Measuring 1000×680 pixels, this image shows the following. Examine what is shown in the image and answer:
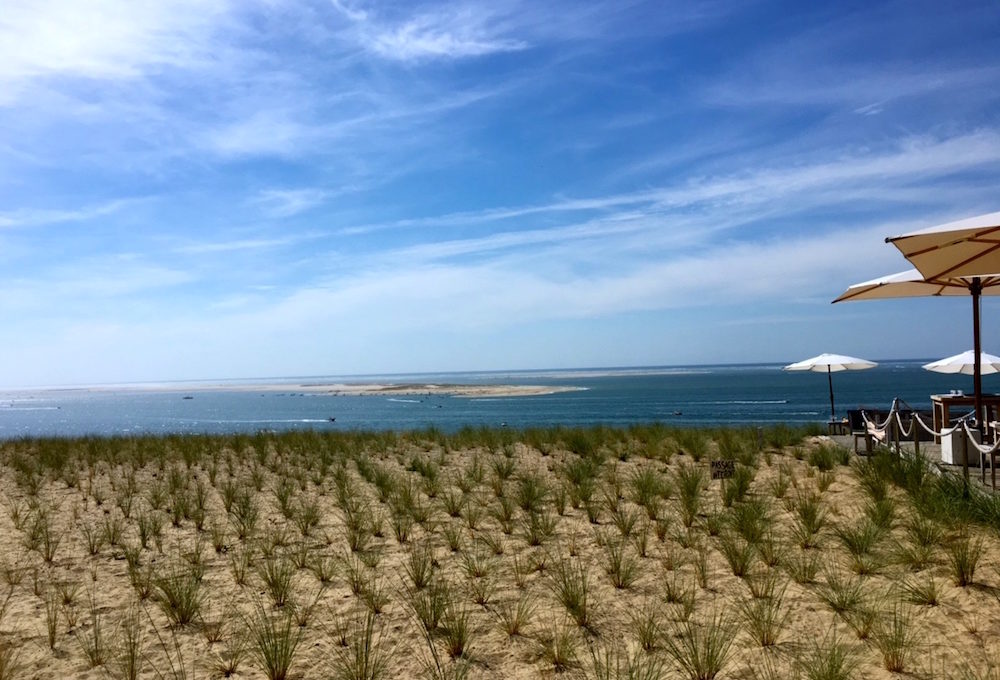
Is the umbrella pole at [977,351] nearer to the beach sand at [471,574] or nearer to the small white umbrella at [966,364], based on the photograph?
the beach sand at [471,574]

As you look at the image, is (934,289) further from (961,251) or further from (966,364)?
(966,364)

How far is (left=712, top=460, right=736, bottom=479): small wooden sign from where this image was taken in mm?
7781

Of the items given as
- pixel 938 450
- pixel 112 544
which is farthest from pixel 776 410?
pixel 112 544

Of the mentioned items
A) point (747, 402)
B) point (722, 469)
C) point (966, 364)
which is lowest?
point (747, 402)

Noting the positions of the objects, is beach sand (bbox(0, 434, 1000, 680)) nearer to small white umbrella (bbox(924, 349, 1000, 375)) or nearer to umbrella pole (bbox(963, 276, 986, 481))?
umbrella pole (bbox(963, 276, 986, 481))

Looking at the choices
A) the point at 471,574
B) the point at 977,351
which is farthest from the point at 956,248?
the point at 471,574

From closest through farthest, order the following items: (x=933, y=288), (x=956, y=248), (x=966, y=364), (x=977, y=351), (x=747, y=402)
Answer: (x=956, y=248) → (x=977, y=351) → (x=933, y=288) → (x=966, y=364) → (x=747, y=402)

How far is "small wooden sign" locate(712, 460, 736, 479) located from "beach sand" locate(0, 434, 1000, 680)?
0.18m

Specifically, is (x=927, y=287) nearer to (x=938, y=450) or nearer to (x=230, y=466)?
(x=938, y=450)

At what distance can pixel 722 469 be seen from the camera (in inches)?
308

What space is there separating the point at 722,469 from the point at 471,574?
3.69m

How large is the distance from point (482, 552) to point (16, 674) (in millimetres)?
3335

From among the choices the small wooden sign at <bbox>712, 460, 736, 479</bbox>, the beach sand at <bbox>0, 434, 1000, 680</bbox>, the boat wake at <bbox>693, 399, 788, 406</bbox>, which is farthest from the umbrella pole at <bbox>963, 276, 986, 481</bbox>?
the boat wake at <bbox>693, 399, 788, 406</bbox>

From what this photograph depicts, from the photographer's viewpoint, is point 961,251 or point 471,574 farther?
point 961,251
